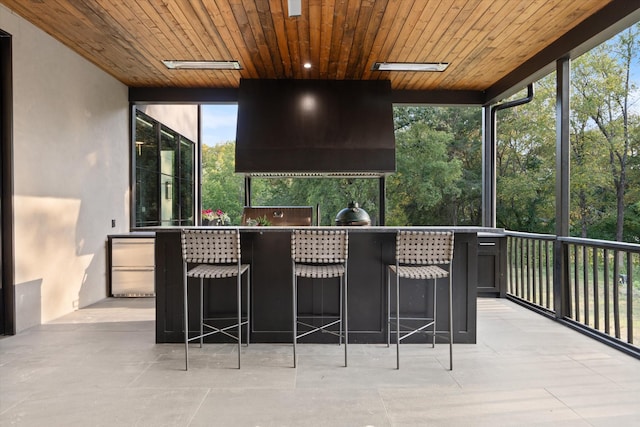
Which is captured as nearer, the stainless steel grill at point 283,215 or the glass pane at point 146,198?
the glass pane at point 146,198

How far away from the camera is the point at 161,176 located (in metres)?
6.65

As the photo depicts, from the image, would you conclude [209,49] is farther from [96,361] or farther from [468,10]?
[96,361]

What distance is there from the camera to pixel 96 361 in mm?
2994

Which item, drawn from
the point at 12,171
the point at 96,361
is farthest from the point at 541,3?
the point at 12,171

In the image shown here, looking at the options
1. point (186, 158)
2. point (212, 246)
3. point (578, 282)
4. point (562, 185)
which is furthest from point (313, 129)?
point (186, 158)

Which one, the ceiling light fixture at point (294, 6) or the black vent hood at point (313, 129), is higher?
the ceiling light fixture at point (294, 6)

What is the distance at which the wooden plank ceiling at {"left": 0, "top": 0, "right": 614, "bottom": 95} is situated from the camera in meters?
3.36

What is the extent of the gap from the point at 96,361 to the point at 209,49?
3310 millimetres

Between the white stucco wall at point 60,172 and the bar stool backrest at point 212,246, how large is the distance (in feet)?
6.42

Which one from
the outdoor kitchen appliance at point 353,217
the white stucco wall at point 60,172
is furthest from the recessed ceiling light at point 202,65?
the outdoor kitchen appliance at point 353,217

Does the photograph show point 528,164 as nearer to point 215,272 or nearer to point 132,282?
point 132,282

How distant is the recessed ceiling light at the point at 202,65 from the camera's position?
4602mm

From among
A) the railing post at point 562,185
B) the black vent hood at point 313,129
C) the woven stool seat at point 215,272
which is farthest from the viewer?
the black vent hood at point 313,129

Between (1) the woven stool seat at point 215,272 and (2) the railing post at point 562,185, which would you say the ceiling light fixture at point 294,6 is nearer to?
(1) the woven stool seat at point 215,272
